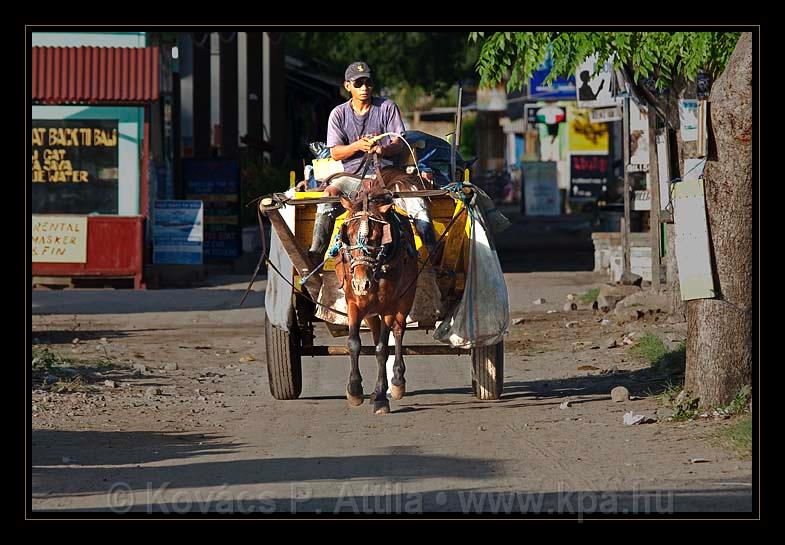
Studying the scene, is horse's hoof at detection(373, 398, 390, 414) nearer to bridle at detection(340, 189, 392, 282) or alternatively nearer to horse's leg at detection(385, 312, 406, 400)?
horse's leg at detection(385, 312, 406, 400)

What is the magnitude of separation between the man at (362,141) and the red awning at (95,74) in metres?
10.2

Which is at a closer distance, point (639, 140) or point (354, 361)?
point (354, 361)

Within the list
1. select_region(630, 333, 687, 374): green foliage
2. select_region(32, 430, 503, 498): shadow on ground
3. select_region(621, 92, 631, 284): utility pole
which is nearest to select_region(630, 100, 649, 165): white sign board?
select_region(621, 92, 631, 284): utility pole

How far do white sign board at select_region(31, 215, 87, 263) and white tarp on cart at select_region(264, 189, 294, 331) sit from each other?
1093cm

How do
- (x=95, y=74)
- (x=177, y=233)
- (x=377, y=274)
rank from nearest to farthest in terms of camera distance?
(x=377, y=274) < (x=95, y=74) < (x=177, y=233)

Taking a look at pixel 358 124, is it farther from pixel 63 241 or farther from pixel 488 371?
pixel 63 241

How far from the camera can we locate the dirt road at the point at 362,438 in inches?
297

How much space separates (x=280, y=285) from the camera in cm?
1079

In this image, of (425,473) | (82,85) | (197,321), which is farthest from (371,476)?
(82,85)

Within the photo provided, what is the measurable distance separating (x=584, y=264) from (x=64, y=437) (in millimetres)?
→ 17153

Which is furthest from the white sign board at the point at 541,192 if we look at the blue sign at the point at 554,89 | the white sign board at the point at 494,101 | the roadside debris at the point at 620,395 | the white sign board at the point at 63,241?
the roadside debris at the point at 620,395

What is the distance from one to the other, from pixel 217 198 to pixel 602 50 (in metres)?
14.4

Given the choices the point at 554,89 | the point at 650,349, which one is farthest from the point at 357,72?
the point at 554,89

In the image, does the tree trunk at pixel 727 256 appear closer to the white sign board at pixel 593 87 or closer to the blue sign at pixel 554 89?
the white sign board at pixel 593 87
